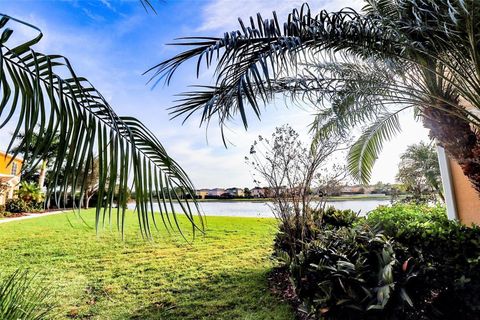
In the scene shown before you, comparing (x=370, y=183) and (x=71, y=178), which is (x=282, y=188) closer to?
(x=370, y=183)

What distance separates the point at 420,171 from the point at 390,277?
8.60 metres

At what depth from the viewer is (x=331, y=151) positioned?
16.8 feet

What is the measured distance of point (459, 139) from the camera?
4.26 meters

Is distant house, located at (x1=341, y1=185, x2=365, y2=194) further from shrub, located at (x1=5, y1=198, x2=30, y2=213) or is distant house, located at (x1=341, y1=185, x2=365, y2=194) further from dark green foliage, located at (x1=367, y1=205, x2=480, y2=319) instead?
shrub, located at (x1=5, y1=198, x2=30, y2=213)

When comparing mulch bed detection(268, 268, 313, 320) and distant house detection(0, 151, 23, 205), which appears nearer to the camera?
distant house detection(0, 151, 23, 205)

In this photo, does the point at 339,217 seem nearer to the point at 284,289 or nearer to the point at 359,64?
the point at 284,289

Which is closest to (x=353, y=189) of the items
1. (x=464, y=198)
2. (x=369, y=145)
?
(x=369, y=145)

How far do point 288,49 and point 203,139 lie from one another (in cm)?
146

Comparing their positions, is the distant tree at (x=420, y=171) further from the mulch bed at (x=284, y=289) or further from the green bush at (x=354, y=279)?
the green bush at (x=354, y=279)

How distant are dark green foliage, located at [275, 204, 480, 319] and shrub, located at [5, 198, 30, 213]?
64.1 feet

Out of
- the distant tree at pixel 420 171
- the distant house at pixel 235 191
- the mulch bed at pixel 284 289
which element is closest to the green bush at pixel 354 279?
the mulch bed at pixel 284 289

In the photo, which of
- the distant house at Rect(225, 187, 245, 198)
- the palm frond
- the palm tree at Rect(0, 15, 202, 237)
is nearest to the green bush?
the palm tree at Rect(0, 15, 202, 237)

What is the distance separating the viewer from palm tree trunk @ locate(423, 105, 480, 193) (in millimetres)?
4238

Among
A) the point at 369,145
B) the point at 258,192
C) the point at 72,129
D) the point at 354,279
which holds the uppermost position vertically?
the point at 369,145
